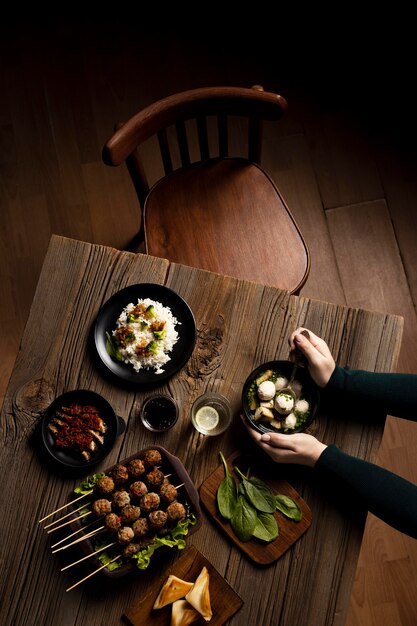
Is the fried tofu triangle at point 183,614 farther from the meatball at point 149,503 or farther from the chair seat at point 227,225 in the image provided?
the chair seat at point 227,225

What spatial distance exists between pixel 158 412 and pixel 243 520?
367 millimetres

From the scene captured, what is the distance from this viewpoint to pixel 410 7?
8.44 feet

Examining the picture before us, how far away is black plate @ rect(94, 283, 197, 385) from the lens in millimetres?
1608

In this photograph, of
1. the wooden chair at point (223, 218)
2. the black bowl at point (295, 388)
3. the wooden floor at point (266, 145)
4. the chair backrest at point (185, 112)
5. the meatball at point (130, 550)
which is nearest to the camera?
the meatball at point (130, 550)

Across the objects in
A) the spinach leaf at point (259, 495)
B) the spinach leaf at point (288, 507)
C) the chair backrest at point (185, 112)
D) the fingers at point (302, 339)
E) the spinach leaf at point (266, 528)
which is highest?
the chair backrest at point (185, 112)

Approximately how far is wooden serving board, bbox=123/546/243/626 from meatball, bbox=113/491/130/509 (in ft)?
0.70

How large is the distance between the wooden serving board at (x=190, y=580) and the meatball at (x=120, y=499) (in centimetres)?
21

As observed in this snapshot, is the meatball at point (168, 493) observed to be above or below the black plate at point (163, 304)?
below

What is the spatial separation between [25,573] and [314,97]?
229cm

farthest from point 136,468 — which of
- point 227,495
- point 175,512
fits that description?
point 227,495

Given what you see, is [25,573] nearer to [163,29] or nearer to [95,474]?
[95,474]

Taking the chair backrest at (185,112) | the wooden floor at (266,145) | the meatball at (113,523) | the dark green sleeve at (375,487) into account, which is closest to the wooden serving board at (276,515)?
the dark green sleeve at (375,487)

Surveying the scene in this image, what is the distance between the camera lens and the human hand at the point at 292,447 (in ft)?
4.87

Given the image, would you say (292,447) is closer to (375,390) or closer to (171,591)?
(375,390)
